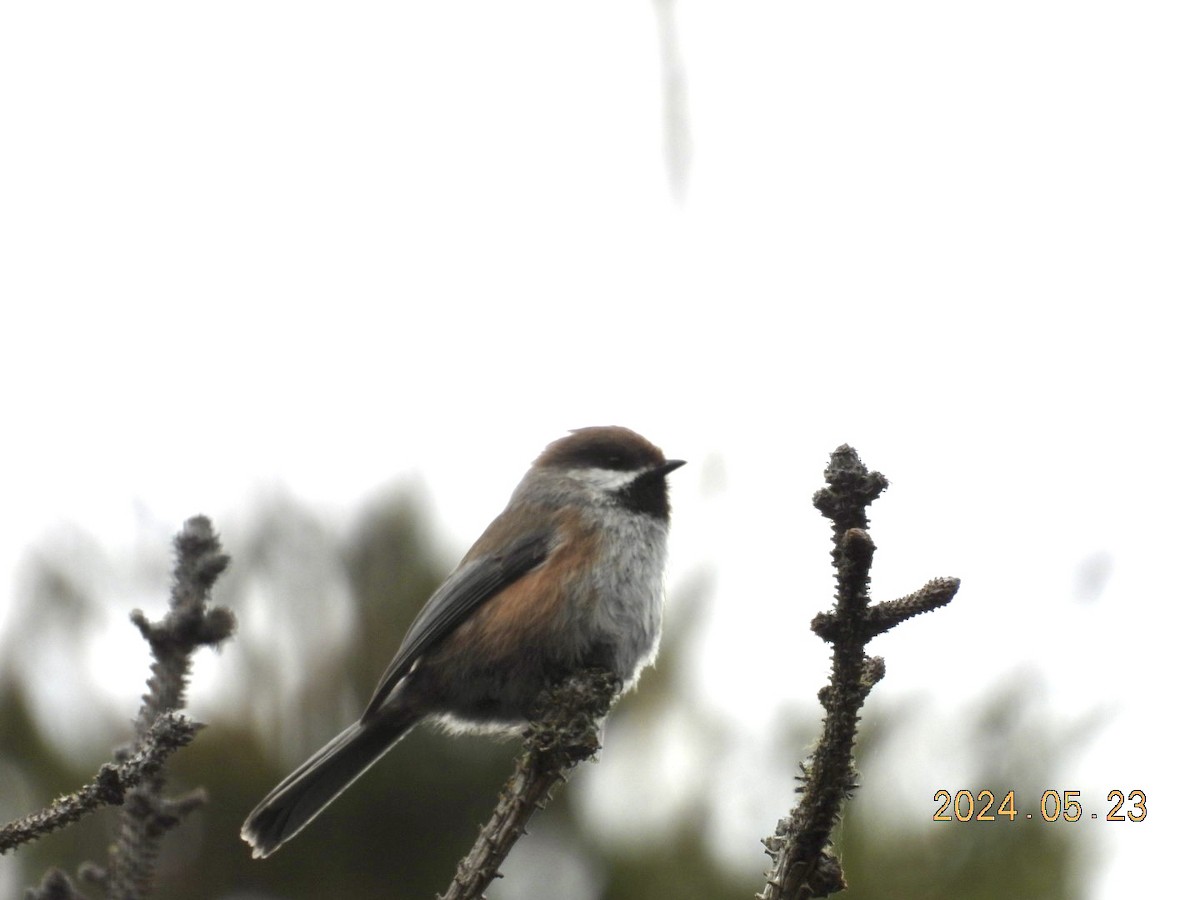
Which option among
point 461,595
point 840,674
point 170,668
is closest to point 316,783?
point 461,595

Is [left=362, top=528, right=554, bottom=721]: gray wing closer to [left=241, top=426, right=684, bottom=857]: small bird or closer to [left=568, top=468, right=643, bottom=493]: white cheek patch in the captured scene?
[left=241, top=426, right=684, bottom=857]: small bird

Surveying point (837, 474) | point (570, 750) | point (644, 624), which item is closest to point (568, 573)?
point (644, 624)

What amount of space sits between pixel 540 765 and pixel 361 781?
10.6 feet

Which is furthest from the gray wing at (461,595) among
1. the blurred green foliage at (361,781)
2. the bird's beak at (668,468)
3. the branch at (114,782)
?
the branch at (114,782)

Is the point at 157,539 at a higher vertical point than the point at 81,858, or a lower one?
higher

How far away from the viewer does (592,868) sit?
545 cm

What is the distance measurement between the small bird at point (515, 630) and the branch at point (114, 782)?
64.6 inches

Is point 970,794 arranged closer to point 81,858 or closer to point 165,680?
point 165,680

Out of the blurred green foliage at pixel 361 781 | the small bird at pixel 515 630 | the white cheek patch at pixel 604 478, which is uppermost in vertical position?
the white cheek patch at pixel 604 478

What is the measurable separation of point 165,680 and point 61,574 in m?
4.08

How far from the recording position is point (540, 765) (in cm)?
274

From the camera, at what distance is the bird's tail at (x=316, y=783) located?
12.5ft

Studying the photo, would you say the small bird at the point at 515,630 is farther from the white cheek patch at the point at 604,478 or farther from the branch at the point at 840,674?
the branch at the point at 840,674
